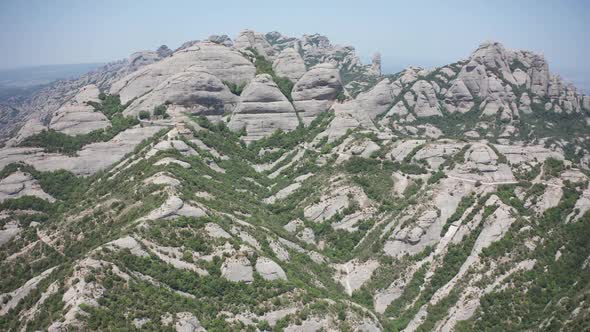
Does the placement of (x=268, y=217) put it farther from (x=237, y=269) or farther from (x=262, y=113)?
(x=262, y=113)

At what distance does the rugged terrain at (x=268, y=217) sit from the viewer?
4634cm

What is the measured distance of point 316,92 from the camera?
9794cm

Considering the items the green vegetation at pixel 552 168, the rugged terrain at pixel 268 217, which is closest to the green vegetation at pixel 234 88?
the rugged terrain at pixel 268 217

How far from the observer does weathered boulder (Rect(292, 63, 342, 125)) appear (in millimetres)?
97062

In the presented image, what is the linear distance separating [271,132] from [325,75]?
15.9 m

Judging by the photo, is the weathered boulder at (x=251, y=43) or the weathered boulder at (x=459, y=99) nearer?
the weathered boulder at (x=251, y=43)

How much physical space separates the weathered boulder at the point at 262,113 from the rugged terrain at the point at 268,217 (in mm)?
291

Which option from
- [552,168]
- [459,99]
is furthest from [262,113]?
[459,99]

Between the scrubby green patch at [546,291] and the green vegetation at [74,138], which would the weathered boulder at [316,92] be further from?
the scrubby green patch at [546,291]

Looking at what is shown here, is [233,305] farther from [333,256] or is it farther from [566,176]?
[566,176]

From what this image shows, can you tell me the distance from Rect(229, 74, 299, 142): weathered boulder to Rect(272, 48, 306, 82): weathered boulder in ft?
35.2

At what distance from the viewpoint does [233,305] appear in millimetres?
47000

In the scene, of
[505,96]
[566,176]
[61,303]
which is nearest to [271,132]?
[566,176]

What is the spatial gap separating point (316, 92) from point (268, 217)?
35.1m
